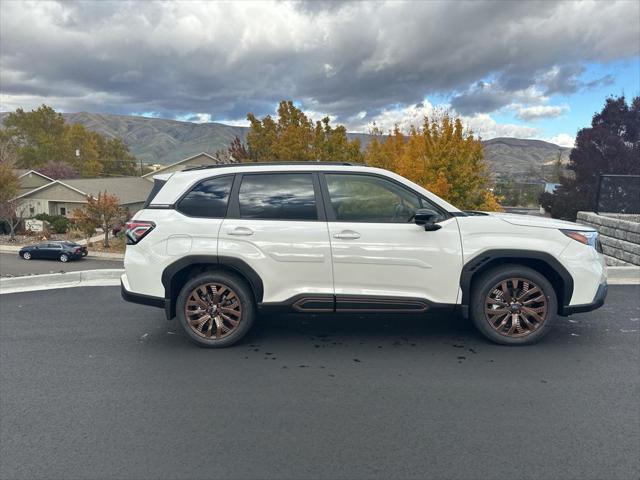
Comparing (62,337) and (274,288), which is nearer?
(274,288)

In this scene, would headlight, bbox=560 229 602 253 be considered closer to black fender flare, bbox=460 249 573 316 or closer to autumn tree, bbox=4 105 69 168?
black fender flare, bbox=460 249 573 316

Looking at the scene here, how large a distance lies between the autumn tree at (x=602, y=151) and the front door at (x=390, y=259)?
40757 mm

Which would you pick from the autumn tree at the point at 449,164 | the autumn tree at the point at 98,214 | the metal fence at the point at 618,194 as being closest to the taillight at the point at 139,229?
the metal fence at the point at 618,194

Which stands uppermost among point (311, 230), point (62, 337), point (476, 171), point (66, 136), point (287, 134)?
point (66, 136)

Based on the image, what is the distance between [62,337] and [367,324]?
131 inches

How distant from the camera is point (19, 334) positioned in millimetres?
4355

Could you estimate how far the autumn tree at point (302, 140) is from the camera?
A: 26781 mm

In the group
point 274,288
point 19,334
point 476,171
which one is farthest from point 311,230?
point 476,171

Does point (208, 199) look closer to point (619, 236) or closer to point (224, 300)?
point (224, 300)

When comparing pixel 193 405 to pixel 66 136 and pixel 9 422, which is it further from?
pixel 66 136

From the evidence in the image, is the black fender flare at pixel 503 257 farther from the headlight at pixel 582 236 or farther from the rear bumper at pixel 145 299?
the rear bumper at pixel 145 299

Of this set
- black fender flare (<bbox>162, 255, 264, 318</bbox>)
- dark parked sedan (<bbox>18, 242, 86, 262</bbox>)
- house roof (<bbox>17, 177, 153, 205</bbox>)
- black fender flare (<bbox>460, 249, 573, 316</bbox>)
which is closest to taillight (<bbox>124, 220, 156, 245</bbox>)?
black fender flare (<bbox>162, 255, 264, 318</bbox>)

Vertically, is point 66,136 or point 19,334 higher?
point 66,136

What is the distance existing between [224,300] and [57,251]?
2946cm
